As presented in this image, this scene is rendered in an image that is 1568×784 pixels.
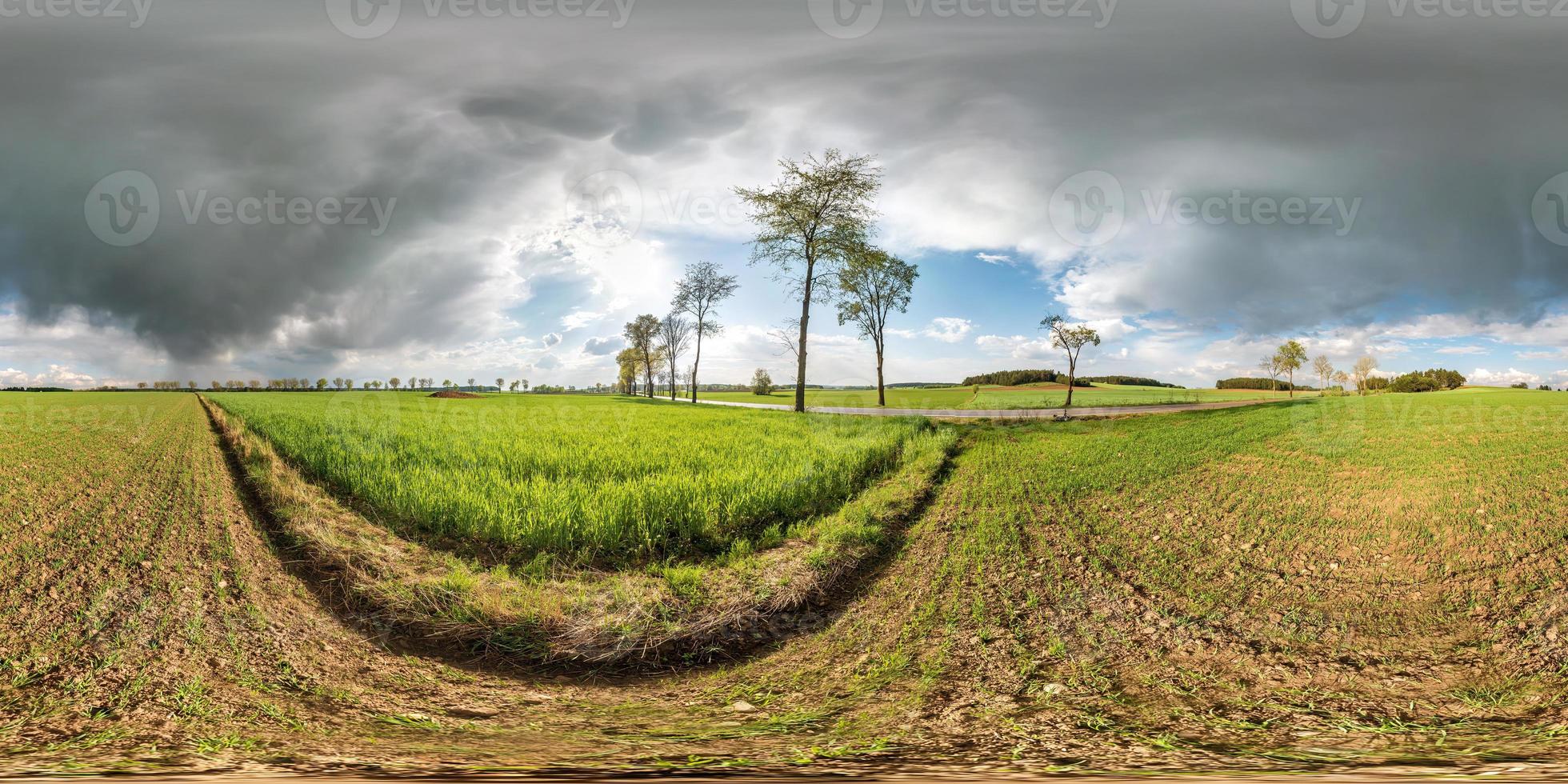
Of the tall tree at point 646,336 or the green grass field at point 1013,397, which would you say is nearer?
the green grass field at point 1013,397

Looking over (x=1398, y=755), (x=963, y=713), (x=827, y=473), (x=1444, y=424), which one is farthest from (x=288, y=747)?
(x=1444, y=424)

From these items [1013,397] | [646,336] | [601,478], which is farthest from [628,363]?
[601,478]

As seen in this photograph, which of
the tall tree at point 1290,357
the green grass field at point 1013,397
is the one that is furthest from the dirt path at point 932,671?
the tall tree at point 1290,357

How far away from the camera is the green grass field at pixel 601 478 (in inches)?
255

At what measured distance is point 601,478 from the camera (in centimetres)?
895

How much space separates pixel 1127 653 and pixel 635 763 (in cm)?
342

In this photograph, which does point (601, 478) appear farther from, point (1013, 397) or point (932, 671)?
point (1013, 397)

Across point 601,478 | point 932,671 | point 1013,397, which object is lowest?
point 932,671

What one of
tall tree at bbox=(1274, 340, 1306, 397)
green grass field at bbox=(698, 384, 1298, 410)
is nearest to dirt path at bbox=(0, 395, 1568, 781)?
green grass field at bbox=(698, 384, 1298, 410)

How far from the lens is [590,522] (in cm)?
646

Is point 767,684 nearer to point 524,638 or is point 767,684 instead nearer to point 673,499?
point 524,638

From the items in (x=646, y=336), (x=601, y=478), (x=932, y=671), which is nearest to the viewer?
(x=932, y=671)

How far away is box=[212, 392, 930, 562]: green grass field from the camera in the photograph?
6.48 metres

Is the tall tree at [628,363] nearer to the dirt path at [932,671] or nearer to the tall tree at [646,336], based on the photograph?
the tall tree at [646,336]
